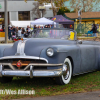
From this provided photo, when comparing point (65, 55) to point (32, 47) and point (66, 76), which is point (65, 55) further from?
point (32, 47)

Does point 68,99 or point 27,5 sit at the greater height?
point 27,5

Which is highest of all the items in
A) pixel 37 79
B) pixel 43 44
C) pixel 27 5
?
pixel 27 5

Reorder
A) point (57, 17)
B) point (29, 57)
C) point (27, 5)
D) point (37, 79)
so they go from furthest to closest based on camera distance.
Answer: point (27, 5), point (57, 17), point (37, 79), point (29, 57)

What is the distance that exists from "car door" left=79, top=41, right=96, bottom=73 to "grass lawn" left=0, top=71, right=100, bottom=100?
0.91 ft

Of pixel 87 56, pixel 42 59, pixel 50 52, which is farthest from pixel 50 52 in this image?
pixel 87 56

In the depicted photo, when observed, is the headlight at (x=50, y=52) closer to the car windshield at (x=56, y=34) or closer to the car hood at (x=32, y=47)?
the car hood at (x=32, y=47)

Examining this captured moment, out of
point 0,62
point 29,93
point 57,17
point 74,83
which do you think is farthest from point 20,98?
point 57,17

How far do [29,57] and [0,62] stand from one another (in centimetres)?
74

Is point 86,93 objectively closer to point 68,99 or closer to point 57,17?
point 68,99

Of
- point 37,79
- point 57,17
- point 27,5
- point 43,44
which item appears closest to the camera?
point 43,44

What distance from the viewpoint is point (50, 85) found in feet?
19.6

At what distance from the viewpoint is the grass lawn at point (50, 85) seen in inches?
208

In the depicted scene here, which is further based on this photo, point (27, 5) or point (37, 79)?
point (27, 5)

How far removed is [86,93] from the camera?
5191mm
